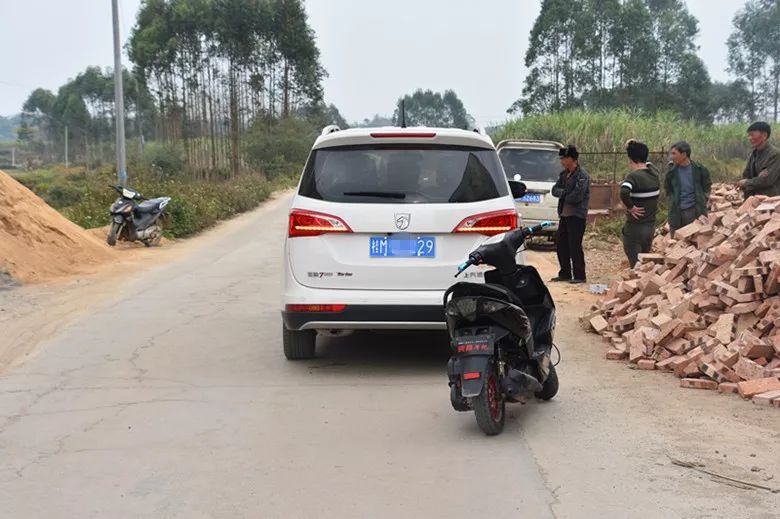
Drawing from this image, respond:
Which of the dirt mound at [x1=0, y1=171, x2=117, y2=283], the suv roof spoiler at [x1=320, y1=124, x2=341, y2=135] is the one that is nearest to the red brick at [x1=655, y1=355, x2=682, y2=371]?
the suv roof spoiler at [x1=320, y1=124, x2=341, y2=135]

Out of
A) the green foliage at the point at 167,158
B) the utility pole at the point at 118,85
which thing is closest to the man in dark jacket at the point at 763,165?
the utility pole at the point at 118,85

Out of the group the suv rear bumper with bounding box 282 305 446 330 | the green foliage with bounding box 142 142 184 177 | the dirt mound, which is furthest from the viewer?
the green foliage with bounding box 142 142 184 177

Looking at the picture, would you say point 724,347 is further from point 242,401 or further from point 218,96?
point 218,96

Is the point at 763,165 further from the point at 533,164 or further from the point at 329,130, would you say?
the point at 533,164

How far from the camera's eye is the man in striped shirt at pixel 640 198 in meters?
9.70

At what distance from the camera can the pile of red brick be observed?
20.4ft

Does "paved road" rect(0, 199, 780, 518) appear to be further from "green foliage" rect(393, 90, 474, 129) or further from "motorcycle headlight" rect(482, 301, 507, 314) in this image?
"green foliage" rect(393, 90, 474, 129)

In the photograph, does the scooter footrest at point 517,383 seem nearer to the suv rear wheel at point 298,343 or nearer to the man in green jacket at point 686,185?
the suv rear wheel at point 298,343

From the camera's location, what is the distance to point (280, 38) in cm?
6231

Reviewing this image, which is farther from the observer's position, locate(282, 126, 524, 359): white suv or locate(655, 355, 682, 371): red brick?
locate(655, 355, 682, 371): red brick

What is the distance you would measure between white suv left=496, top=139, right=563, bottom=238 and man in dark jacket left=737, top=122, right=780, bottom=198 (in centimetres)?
575

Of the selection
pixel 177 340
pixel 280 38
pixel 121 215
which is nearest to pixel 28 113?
pixel 280 38

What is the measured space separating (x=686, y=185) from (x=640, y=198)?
570 mm

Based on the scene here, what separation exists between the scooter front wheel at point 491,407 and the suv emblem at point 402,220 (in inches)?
61.7
